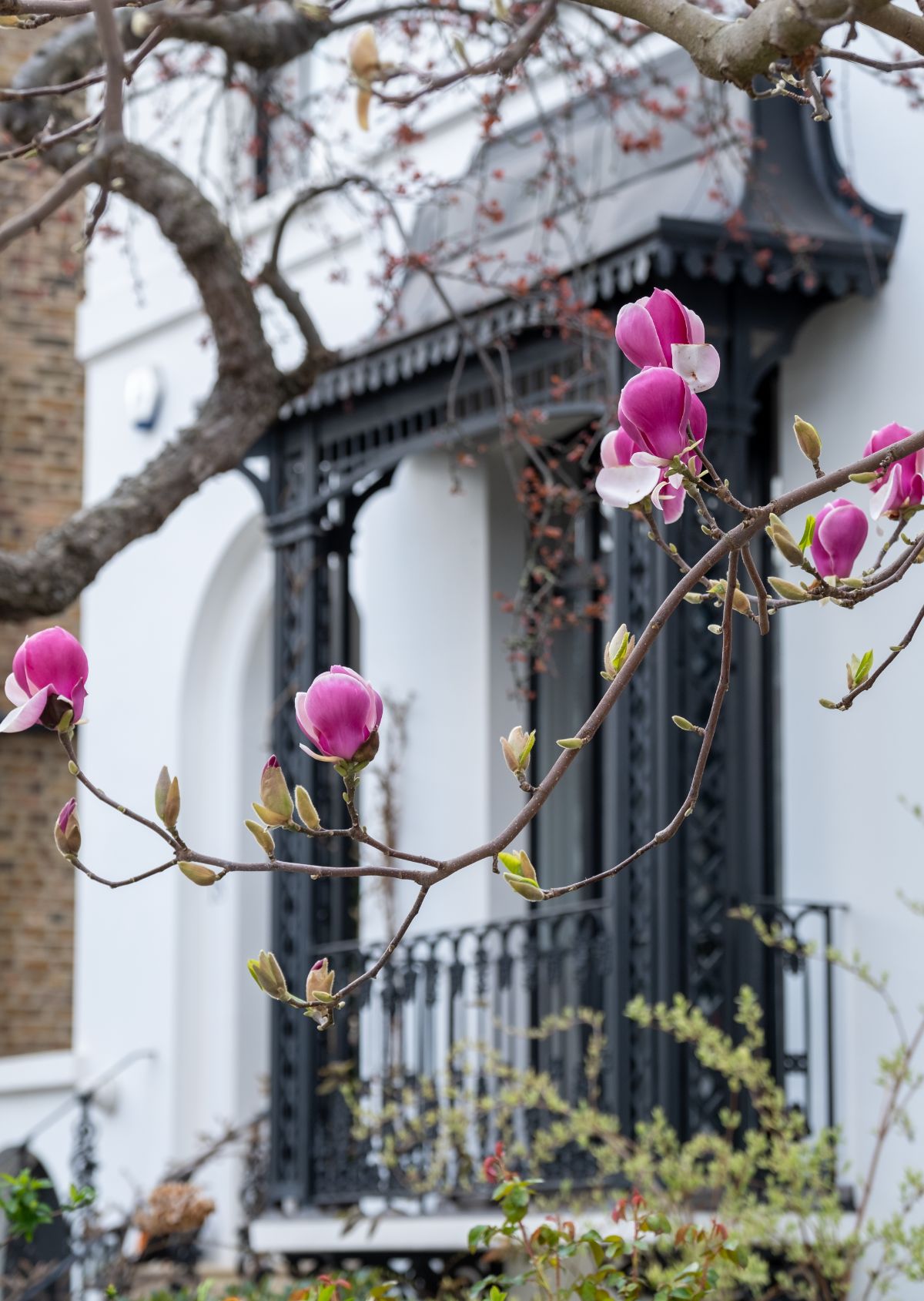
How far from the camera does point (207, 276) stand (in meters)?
5.07

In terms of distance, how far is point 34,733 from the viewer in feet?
40.3

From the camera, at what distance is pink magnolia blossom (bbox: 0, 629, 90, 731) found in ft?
6.63

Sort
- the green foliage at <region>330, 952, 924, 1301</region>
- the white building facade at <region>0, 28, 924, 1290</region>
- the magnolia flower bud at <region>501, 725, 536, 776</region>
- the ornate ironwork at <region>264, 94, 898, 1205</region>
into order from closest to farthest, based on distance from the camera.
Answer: the magnolia flower bud at <region>501, 725, 536, 776</region>
the green foliage at <region>330, 952, 924, 1301</region>
the ornate ironwork at <region>264, 94, 898, 1205</region>
the white building facade at <region>0, 28, 924, 1290</region>

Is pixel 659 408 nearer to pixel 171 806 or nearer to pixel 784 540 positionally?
pixel 784 540

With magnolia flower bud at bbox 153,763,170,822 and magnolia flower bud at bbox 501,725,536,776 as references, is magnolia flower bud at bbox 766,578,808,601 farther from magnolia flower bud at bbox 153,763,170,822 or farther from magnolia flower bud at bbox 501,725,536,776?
magnolia flower bud at bbox 153,763,170,822

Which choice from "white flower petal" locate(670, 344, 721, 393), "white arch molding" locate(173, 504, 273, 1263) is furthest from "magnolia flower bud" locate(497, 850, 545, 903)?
"white arch molding" locate(173, 504, 273, 1263)

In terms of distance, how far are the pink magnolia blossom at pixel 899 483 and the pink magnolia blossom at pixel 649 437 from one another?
36 centimetres

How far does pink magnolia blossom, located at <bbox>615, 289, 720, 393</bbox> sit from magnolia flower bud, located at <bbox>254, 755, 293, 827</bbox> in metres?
0.56

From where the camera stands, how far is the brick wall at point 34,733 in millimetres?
12266

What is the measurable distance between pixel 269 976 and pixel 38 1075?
28.2 feet

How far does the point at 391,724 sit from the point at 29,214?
201 inches

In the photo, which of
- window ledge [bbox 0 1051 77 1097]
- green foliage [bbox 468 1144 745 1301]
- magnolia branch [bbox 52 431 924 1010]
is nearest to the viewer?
magnolia branch [bbox 52 431 924 1010]

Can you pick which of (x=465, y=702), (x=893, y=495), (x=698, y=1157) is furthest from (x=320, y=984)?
(x=465, y=702)

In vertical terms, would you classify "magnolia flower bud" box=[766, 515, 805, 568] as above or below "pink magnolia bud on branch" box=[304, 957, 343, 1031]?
above
